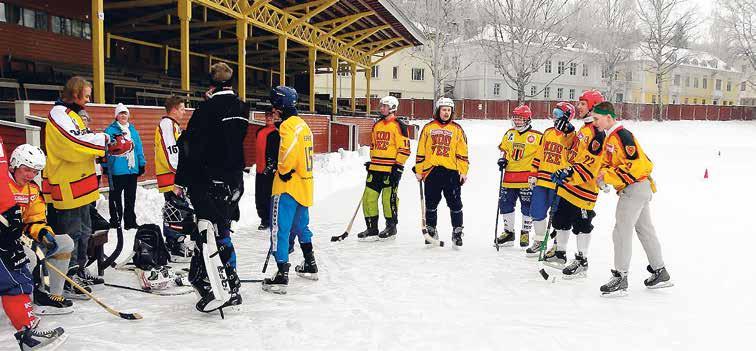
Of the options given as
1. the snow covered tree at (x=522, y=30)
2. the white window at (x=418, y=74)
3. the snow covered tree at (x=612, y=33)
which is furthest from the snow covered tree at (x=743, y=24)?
the white window at (x=418, y=74)

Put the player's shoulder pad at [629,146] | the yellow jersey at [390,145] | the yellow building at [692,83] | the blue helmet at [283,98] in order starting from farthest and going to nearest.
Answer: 1. the yellow building at [692,83]
2. the yellow jersey at [390,145]
3. the blue helmet at [283,98]
4. the player's shoulder pad at [629,146]

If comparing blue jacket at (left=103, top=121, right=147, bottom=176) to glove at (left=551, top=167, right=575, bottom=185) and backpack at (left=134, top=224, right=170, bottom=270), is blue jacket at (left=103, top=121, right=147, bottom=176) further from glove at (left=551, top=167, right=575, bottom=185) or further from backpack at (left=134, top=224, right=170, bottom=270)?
glove at (left=551, top=167, right=575, bottom=185)

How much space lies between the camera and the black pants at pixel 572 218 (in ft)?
18.7

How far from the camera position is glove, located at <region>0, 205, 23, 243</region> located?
3537 mm

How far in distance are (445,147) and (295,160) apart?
8.43 ft

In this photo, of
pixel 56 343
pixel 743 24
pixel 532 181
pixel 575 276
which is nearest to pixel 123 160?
pixel 56 343

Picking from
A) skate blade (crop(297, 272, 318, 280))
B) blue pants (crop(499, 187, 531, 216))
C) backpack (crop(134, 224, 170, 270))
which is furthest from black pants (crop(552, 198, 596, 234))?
backpack (crop(134, 224, 170, 270))

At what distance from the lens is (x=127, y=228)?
738cm

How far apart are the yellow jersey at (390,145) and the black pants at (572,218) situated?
2309mm

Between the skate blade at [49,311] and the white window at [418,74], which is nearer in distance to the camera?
the skate blade at [49,311]

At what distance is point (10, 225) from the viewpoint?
356 centimetres

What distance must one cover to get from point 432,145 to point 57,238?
4.38 metres

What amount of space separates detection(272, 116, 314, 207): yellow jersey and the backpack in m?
1.16

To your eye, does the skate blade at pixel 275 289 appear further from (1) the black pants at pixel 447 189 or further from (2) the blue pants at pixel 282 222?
(1) the black pants at pixel 447 189
